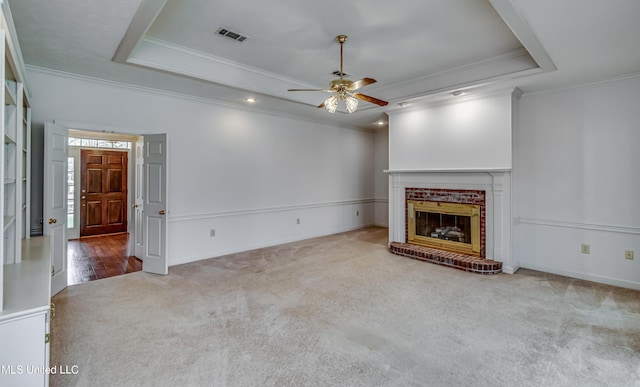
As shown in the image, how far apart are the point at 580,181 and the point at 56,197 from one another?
6.59 meters

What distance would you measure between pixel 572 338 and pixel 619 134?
2.81 m

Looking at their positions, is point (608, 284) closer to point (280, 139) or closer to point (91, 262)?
point (280, 139)

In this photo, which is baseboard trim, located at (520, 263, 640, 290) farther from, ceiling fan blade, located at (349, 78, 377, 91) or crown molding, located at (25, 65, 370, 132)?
crown molding, located at (25, 65, 370, 132)

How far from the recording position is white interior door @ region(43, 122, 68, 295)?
3492 mm

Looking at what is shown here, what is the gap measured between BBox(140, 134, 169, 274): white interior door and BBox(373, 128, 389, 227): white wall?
17.4ft

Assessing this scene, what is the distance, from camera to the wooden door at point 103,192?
718cm

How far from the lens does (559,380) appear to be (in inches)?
82.5

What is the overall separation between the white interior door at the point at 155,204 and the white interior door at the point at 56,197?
918 mm

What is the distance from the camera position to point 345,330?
2.76 meters

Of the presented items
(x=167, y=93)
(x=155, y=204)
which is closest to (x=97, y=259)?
(x=155, y=204)

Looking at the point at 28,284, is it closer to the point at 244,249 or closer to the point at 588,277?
the point at 244,249

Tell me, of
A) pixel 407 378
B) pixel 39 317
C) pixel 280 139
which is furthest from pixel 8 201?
pixel 280 139

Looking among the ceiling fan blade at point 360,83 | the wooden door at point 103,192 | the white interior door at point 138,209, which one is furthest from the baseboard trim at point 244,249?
the wooden door at point 103,192

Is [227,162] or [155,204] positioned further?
[227,162]
